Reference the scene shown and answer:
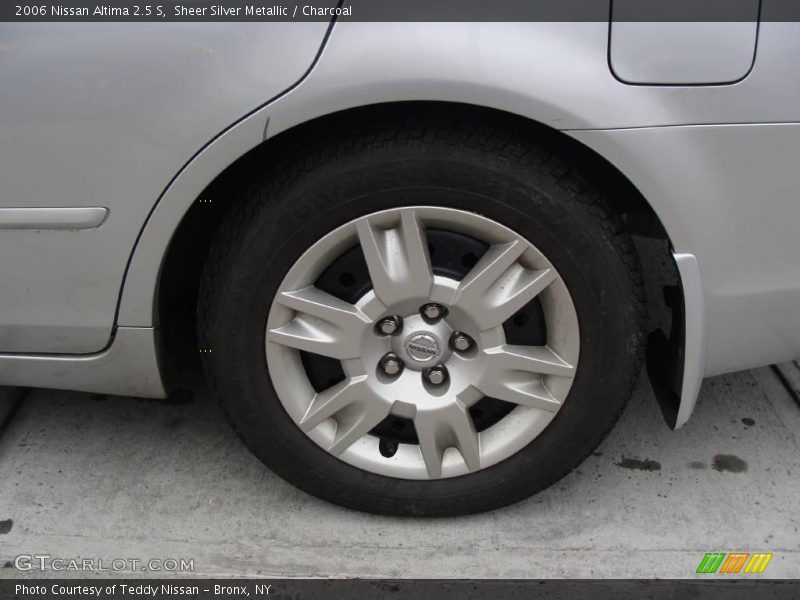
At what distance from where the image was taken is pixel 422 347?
1.92m

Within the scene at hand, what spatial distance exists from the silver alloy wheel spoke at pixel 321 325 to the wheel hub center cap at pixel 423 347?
12 centimetres

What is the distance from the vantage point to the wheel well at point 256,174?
1752 mm

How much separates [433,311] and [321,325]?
0.26m

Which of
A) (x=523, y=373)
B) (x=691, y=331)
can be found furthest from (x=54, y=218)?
(x=691, y=331)

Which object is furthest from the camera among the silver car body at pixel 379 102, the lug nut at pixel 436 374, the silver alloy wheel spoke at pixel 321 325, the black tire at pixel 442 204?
the lug nut at pixel 436 374

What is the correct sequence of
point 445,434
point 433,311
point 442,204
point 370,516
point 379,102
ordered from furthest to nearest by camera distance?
point 370,516
point 445,434
point 433,311
point 442,204
point 379,102

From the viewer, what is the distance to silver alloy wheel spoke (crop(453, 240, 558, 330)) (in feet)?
5.92

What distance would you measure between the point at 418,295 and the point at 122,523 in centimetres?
98

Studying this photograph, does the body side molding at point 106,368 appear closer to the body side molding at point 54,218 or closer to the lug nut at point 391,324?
the body side molding at point 54,218

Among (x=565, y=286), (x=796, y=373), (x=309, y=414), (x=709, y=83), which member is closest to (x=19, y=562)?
(x=309, y=414)

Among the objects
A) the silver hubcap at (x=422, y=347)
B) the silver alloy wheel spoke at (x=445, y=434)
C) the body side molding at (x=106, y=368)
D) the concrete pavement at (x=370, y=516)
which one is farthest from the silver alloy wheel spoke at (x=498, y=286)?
the body side molding at (x=106, y=368)

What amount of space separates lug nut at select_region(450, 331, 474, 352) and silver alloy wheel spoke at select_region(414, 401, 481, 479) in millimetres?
135

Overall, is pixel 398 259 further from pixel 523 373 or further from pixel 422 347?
pixel 523 373

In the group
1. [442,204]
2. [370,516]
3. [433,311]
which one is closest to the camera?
[442,204]
